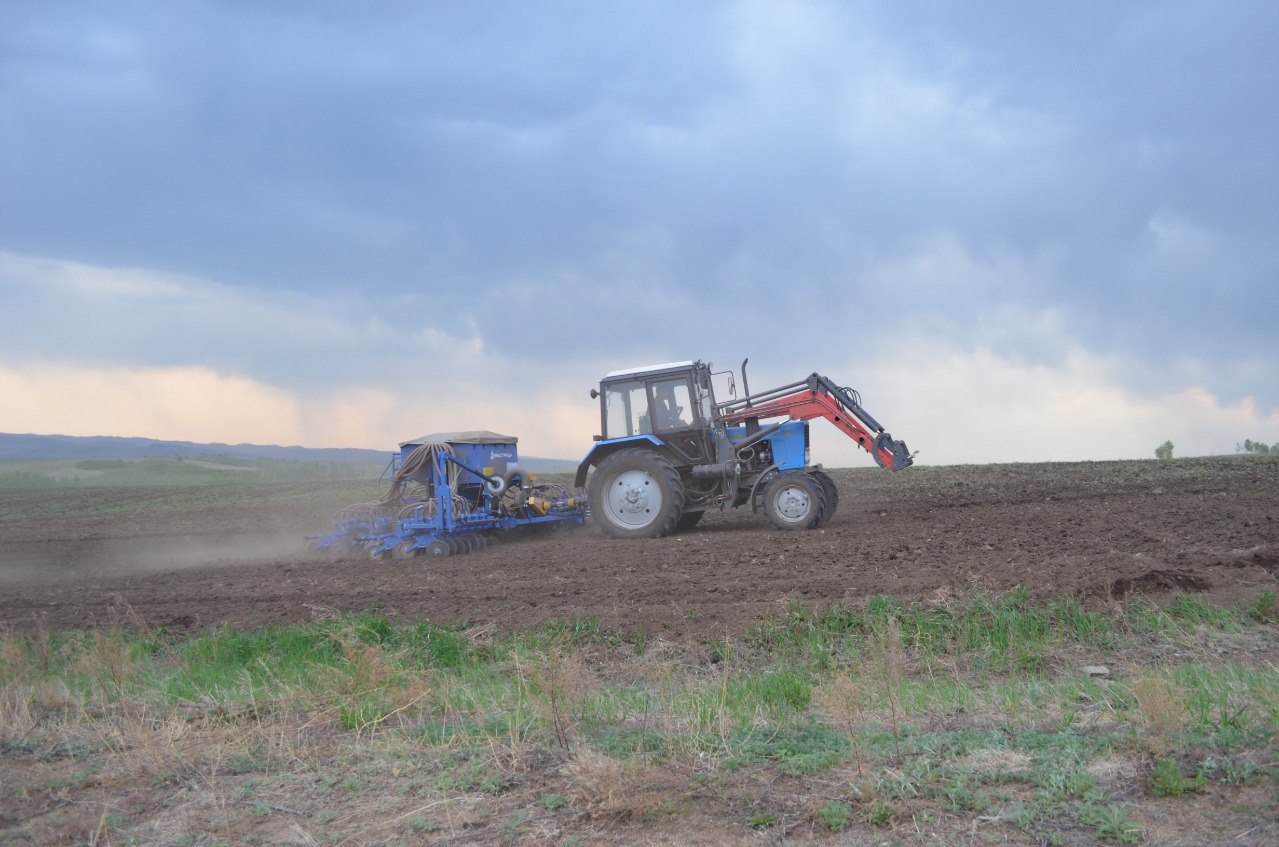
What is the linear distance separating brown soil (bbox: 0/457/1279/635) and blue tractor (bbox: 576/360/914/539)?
554 millimetres

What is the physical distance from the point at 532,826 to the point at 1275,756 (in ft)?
9.92

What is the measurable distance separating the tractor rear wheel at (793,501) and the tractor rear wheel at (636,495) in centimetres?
136

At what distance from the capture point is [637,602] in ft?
28.9

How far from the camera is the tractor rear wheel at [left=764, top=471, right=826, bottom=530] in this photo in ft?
41.3

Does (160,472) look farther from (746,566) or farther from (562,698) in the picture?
(562,698)

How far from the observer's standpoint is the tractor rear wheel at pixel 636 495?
1318 cm

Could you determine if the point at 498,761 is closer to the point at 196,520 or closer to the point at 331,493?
the point at 196,520

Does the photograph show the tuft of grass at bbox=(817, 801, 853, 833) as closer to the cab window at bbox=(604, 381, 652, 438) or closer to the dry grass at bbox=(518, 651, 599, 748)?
the dry grass at bbox=(518, 651, 599, 748)

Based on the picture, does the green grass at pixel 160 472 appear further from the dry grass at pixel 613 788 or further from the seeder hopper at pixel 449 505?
the dry grass at pixel 613 788

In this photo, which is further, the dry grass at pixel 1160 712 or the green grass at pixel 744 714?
the dry grass at pixel 1160 712

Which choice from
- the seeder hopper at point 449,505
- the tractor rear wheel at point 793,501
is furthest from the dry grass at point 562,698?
the seeder hopper at point 449,505

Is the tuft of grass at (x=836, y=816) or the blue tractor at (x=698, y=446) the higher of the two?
the blue tractor at (x=698, y=446)

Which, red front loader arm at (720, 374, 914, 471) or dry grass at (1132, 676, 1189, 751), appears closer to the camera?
dry grass at (1132, 676, 1189, 751)

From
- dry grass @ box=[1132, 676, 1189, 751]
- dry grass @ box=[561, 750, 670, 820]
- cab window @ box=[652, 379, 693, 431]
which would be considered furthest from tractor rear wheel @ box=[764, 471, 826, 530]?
dry grass @ box=[561, 750, 670, 820]
